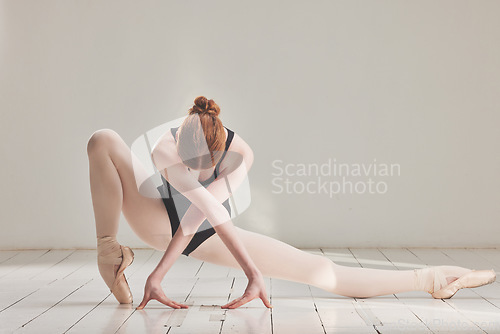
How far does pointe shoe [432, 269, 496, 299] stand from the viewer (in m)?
2.46

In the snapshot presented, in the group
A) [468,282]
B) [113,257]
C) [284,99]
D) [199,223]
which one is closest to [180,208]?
[199,223]

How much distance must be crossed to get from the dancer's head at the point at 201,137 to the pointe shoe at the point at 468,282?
3.45 feet

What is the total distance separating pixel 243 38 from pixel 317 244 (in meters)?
1.47

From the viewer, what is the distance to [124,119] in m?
4.25

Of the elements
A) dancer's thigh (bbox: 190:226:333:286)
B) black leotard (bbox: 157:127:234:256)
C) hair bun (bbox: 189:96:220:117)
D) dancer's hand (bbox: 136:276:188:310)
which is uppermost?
hair bun (bbox: 189:96:220:117)

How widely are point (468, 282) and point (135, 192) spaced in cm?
134

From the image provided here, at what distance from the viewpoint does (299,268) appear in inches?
93.6

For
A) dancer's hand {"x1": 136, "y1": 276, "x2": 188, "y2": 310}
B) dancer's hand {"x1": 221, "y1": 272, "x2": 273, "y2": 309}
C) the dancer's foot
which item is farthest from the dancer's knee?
the dancer's foot

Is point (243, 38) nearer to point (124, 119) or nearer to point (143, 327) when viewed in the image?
point (124, 119)

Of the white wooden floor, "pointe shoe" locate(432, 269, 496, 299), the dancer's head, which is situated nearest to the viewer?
the white wooden floor

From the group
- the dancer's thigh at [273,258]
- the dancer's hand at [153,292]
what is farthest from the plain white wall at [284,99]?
the dancer's hand at [153,292]

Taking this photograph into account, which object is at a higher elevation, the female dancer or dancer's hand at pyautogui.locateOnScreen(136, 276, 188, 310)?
the female dancer

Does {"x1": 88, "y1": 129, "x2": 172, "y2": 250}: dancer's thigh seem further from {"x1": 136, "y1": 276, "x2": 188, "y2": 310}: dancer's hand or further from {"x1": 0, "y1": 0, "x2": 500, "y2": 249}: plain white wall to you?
{"x1": 0, "y1": 0, "x2": 500, "y2": 249}: plain white wall

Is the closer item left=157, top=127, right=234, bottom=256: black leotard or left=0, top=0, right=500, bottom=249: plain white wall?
left=157, top=127, right=234, bottom=256: black leotard
